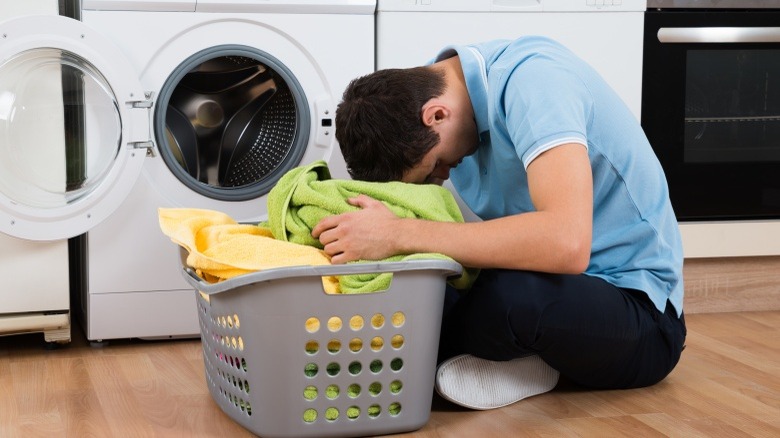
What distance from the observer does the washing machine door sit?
1.92 meters

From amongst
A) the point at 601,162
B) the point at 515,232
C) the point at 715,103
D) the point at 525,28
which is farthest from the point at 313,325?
the point at 715,103

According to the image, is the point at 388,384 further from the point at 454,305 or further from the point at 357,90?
the point at 357,90

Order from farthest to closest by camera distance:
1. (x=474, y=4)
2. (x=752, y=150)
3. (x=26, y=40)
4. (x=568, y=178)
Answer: (x=752, y=150) → (x=474, y=4) → (x=26, y=40) → (x=568, y=178)

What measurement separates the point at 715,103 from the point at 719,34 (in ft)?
0.56

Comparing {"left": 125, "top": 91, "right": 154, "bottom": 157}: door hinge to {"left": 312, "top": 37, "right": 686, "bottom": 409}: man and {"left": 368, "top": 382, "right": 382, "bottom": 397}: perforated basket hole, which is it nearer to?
{"left": 312, "top": 37, "right": 686, "bottom": 409}: man

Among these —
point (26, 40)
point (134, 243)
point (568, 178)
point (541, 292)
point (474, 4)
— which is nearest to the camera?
point (568, 178)

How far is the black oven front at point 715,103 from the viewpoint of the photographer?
7.79 feet

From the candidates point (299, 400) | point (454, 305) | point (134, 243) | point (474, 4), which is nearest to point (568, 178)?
point (454, 305)

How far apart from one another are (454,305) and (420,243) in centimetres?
24

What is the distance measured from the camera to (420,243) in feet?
4.88

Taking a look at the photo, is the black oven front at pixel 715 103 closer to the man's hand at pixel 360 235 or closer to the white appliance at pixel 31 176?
the man's hand at pixel 360 235

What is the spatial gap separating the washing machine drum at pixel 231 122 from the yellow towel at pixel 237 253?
0.56 meters

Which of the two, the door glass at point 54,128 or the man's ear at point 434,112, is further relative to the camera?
the door glass at point 54,128

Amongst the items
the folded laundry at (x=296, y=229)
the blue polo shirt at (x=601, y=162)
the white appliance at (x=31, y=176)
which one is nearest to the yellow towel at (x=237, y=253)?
the folded laundry at (x=296, y=229)
